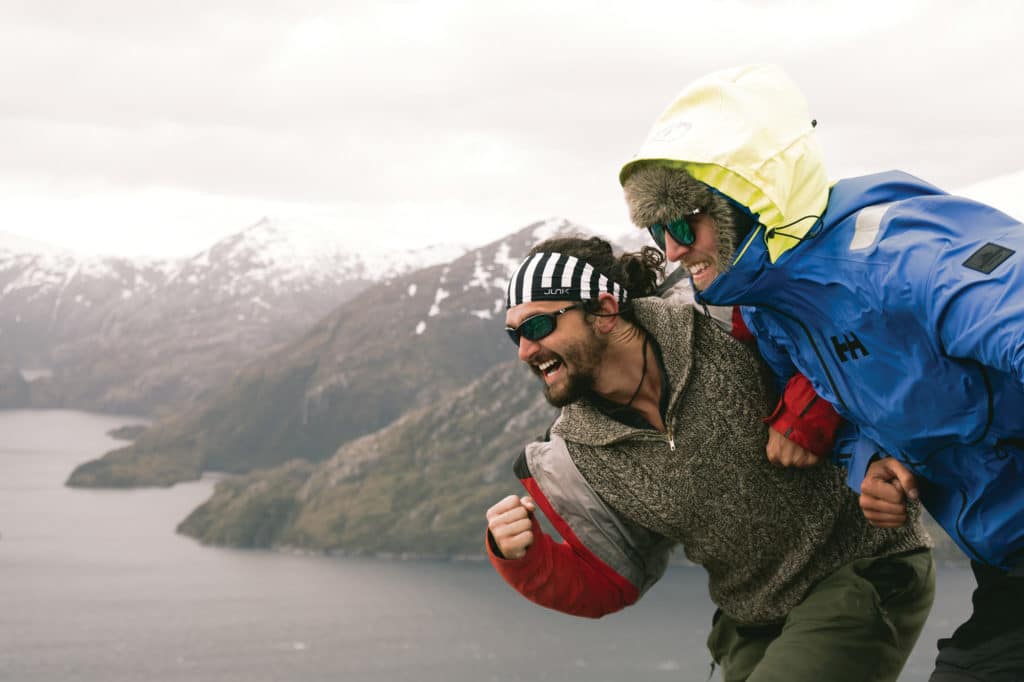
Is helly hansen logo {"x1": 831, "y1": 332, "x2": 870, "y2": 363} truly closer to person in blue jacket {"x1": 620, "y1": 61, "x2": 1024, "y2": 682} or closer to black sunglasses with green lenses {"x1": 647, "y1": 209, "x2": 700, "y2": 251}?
person in blue jacket {"x1": 620, "y1": 61, "x2": 1024, "y2": 682}

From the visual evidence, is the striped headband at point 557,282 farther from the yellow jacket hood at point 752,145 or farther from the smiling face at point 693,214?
the yellow jacket hood at point 752,145

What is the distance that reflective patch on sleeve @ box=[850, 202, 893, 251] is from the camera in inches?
111

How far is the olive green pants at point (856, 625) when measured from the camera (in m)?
3.72

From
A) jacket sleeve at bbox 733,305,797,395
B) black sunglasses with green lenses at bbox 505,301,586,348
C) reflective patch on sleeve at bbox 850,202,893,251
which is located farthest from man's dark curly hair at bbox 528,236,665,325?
reflective patch on sleeve at bbox 850,202,893,251

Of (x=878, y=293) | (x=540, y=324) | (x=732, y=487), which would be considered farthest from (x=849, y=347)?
(x=540, y=324)

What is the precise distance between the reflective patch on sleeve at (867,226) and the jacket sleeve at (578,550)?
1762 mm

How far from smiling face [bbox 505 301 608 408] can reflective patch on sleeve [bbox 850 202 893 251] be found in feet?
4.96

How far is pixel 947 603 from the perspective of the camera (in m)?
109

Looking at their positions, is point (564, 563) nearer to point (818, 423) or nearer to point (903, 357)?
point (818, 423)

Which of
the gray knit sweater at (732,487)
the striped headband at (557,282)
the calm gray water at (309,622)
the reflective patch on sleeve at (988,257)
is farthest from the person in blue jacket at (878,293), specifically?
the calm gray water at (309,622)

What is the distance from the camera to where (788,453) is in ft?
12.1

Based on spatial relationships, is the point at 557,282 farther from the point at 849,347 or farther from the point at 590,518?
the point at 849,347

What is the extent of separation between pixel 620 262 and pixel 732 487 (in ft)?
3.81

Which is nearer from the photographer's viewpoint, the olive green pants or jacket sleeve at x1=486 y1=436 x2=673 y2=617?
the olive green pants
